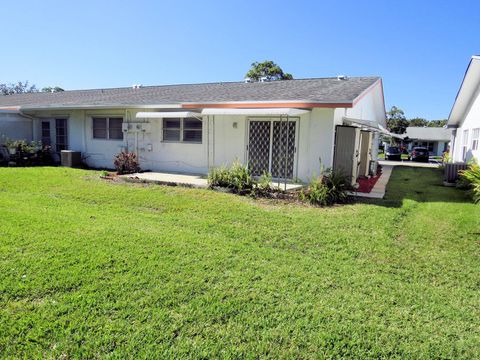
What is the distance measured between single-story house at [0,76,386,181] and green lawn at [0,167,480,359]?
12.5 feet

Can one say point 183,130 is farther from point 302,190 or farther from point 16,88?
point 16,88

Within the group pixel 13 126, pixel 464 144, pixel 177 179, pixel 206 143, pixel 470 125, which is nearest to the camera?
pixel 177 179

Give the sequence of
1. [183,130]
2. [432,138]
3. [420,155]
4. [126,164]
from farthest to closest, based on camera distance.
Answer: [432,138] → [420,155] → [183,130] → [126,164]

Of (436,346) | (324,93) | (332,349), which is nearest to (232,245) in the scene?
(332,349)

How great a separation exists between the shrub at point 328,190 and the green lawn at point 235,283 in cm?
98

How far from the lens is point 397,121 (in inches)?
3004

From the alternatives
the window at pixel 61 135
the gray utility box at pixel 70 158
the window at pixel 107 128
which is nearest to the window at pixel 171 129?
the window at pixel 107 128

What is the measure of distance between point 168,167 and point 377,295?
37.0ft

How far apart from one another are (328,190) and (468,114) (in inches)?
555

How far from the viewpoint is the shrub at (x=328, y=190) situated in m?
9.09

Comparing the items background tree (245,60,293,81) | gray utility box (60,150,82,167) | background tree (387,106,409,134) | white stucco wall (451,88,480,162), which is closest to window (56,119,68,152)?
gray utility box (60,150,82,167)

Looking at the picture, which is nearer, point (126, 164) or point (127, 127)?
point (126, 164)

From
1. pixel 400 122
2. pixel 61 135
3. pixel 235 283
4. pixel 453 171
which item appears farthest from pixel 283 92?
pixel 400 122

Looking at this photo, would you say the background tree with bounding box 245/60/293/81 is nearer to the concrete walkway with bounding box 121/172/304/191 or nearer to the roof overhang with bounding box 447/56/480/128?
the roof overhang with bounding box 447/56/480/128
